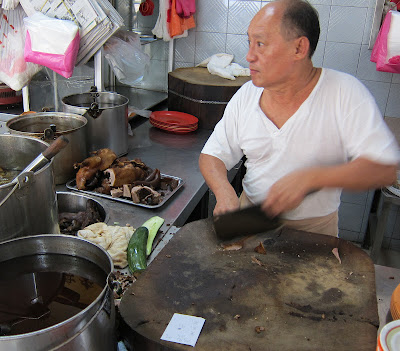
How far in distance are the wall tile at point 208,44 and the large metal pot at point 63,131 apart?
2129 millimetres

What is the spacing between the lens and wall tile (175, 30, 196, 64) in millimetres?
4066

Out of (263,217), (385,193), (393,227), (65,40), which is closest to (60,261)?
(263,217)

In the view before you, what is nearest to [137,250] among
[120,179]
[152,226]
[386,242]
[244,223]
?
[152,226]

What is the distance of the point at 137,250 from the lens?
5.19ft

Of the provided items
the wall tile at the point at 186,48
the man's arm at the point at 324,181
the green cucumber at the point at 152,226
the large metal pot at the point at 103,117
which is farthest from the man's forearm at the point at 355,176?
the wall tile at the point at 186,48

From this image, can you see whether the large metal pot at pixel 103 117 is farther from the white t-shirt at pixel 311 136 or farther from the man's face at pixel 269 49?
the man's face at pixel 269 49

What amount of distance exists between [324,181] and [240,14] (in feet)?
8.95

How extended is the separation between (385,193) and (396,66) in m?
0.99

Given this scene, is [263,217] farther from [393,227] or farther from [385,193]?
[393,227]

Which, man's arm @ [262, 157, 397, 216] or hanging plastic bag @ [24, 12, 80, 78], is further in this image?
hanging plastic bag @ [24, 12, 80, 78]

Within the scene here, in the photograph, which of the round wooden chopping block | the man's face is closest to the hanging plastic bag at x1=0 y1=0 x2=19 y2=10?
the round wooden chopping block

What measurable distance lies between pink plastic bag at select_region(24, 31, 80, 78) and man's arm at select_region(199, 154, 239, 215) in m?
1.04

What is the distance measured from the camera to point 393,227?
168 inches

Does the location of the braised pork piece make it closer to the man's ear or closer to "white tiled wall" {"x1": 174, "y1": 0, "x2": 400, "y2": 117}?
the man's ear
